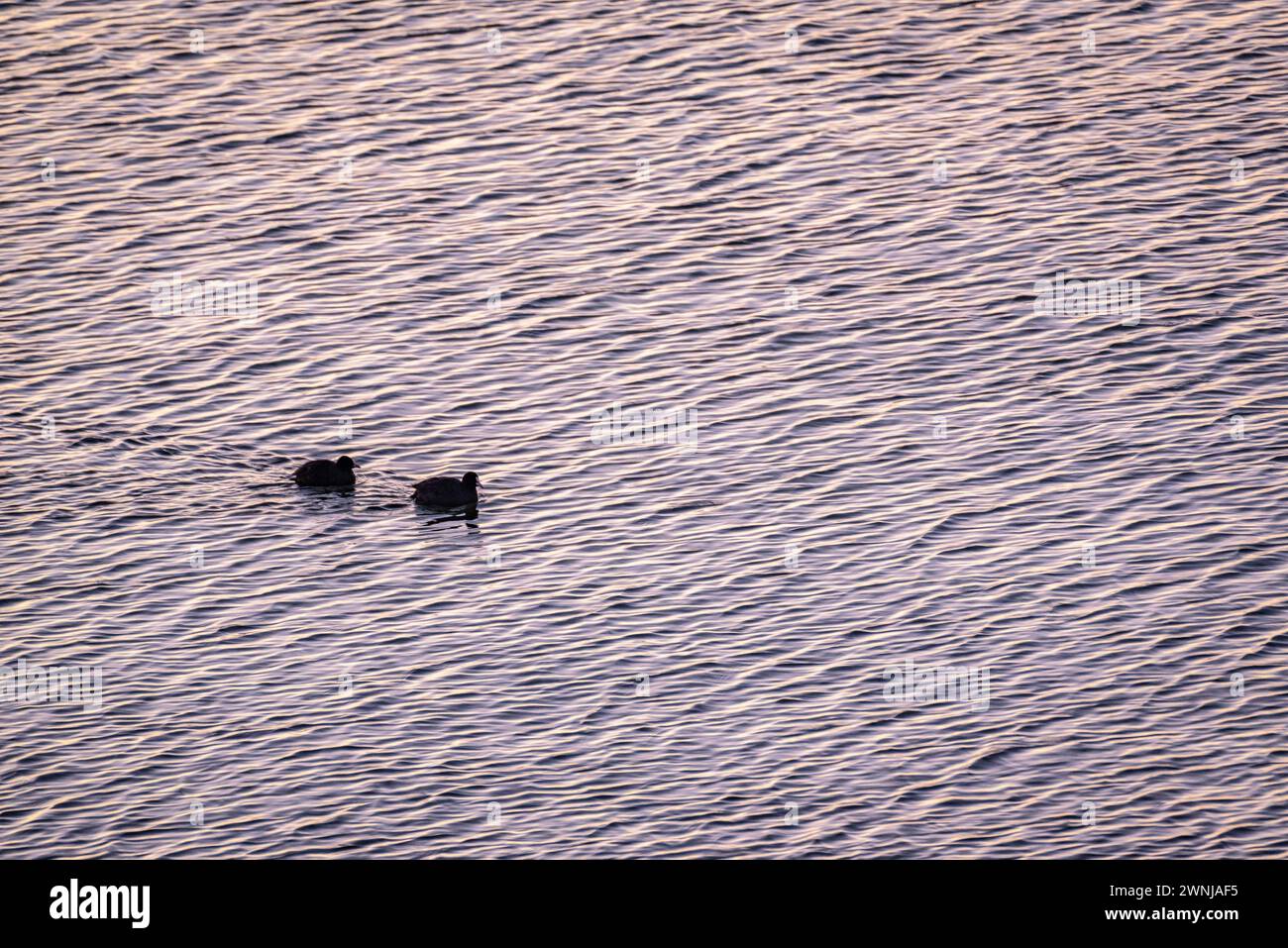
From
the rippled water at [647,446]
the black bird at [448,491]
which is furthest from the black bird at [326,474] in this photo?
the black bird at [448,491]

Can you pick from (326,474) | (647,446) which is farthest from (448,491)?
(647,446)

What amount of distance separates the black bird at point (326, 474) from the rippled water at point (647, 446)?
404mm

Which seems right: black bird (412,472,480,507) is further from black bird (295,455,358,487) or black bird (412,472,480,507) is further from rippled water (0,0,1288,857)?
black bird (295,455,358,487)

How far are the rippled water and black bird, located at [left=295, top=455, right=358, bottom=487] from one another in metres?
0.40

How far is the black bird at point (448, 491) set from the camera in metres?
28.5

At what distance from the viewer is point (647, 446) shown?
30.6 m

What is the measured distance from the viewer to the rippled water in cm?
2281

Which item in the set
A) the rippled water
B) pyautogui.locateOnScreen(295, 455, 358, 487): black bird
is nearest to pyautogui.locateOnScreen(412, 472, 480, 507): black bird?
the rippled water

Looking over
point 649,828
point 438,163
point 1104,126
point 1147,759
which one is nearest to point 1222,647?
point 1147,759

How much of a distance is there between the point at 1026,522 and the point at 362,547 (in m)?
8.91

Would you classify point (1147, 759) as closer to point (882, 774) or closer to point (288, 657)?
point (882, 774)

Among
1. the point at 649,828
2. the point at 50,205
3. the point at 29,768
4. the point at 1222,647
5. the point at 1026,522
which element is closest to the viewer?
the point at 649,828

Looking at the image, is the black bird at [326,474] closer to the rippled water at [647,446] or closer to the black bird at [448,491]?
the rippled water at [647,446]

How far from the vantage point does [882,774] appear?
22.7 m
